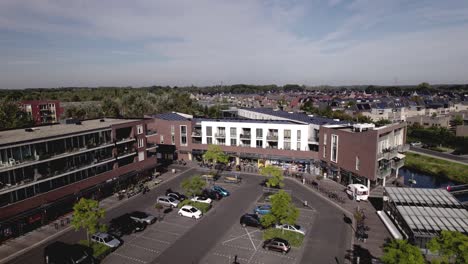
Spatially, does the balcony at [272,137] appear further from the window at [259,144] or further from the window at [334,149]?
the window at [334,149]

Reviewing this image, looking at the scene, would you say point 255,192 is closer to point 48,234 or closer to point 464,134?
point 48,234

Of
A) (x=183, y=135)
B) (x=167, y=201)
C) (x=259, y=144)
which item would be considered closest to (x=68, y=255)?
(x=167, y=201)

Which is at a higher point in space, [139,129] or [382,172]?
[139,129]

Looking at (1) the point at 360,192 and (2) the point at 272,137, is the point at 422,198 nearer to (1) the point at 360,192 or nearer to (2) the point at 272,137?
(1) the point at 360,192

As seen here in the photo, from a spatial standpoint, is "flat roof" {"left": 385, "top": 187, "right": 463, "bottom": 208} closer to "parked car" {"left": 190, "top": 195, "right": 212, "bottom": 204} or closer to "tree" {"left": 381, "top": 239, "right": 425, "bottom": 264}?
"tree" {"left": 381, "top": 239, "right": 425, "bottom": 264}

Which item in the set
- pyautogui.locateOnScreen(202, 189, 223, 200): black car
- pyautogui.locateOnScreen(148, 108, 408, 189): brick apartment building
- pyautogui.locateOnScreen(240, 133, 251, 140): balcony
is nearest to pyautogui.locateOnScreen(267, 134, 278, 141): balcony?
pyautogui.locateOnScreen(148, 108, 408, 189): brick apartment building
